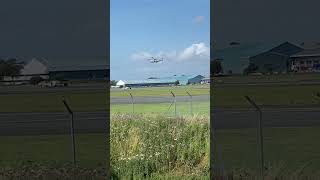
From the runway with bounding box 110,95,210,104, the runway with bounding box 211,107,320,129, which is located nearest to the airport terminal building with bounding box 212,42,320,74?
the runway with bounding box 211,107,320,129

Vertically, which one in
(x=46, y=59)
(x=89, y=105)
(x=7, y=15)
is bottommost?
(x=89, y=105)

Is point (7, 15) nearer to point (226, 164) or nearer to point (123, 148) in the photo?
point (123, 148)

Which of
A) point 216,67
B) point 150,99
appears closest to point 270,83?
point 216,67

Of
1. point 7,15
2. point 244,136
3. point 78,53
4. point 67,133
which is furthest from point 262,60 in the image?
point 67,133

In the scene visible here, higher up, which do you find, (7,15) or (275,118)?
(7,15)

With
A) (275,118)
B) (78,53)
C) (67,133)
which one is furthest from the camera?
(275,118)

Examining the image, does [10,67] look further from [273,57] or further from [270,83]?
[270,83]
